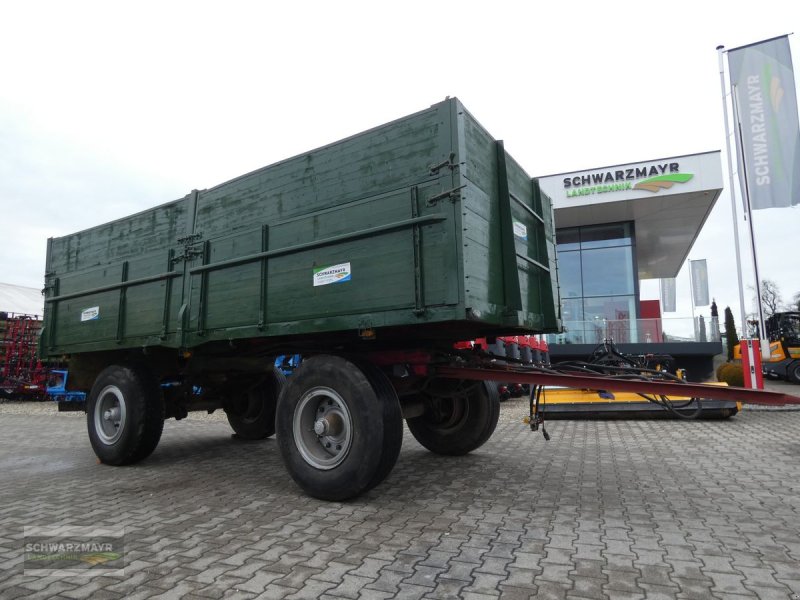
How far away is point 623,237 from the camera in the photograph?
21.6 m

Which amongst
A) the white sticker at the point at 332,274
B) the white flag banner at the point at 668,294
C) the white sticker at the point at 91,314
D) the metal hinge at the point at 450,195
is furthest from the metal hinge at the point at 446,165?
the white flag banner at the point at 668,294

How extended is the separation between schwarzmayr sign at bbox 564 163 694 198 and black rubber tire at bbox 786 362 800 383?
7.59m

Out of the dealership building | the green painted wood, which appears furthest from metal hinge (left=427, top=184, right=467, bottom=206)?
the dealership building

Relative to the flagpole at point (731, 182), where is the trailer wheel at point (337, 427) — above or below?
below

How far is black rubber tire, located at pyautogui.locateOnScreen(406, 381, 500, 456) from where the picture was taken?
5.57 metres

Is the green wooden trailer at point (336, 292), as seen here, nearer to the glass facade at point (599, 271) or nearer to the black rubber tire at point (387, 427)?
the black rubber tire at point (387, 427)

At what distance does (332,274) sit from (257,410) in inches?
150

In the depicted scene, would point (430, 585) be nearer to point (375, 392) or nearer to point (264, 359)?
point (375, 392)

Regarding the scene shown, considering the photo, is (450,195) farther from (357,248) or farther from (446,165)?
(357,248)

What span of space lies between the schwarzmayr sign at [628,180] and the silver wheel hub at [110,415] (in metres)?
18.4

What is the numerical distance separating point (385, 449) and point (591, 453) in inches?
136

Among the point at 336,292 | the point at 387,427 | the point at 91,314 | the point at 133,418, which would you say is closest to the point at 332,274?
the point at 336,292

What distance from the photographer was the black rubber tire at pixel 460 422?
18.3 ft

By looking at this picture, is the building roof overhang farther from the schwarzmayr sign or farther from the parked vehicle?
the parked vehicle
